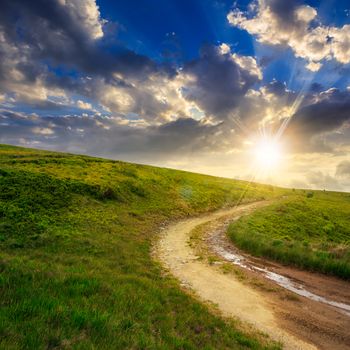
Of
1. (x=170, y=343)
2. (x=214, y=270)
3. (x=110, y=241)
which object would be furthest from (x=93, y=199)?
(x=170, y=343)

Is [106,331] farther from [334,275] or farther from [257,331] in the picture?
[334,275]

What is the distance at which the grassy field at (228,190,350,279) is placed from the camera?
812 inches

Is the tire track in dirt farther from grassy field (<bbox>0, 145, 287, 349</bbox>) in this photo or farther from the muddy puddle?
the muddy puddle

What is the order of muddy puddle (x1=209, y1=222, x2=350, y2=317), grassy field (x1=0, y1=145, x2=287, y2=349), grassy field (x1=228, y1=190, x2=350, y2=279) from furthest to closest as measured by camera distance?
grassy field (x1=228, y1=190, x2=350, y2=279), muddy puddle (x1=209, y1=222, x2=350, y2=317), grassy field (x1=0, y1=145, x2=287, y2=349)

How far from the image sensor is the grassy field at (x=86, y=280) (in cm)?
721

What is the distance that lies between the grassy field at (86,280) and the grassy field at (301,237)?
385 inches

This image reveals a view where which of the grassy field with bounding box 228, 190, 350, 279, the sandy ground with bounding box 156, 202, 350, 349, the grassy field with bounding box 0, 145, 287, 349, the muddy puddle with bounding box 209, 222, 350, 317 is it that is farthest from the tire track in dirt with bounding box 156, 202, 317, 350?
the grassy field with bounding box 228, 190, 350, 279

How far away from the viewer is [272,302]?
14.2 meters

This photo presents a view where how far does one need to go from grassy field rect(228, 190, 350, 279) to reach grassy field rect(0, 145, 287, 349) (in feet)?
32.1

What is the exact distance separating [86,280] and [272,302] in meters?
9.19

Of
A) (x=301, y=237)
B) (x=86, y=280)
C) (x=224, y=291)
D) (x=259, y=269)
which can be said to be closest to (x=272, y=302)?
(x=224, y=291)

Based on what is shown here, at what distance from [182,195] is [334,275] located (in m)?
38.0

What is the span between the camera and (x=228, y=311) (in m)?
13.0

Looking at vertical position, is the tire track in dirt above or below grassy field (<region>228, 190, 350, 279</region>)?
below
